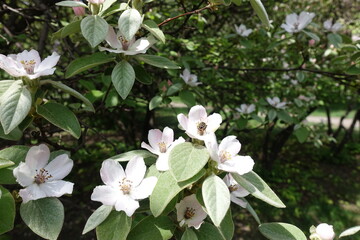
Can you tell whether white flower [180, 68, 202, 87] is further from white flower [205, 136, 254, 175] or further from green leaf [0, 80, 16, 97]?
green leaf [0, 80, 16, 97]

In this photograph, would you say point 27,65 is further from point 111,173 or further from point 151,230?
point 151,230

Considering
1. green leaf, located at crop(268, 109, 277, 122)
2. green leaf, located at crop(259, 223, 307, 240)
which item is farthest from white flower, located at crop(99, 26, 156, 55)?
green leaf, located at crop(268, 109, 277, 122)

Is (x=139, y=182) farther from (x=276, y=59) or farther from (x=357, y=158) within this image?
(x=357, y=158)

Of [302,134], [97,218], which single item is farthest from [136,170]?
[302,134]

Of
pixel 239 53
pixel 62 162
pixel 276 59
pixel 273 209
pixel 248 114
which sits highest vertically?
pixel 62 162

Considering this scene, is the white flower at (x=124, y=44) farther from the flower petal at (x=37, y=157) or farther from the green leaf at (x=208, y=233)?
the green leaf at (x=208, y=233)

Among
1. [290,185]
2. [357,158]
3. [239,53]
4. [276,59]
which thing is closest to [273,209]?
[290,185]
